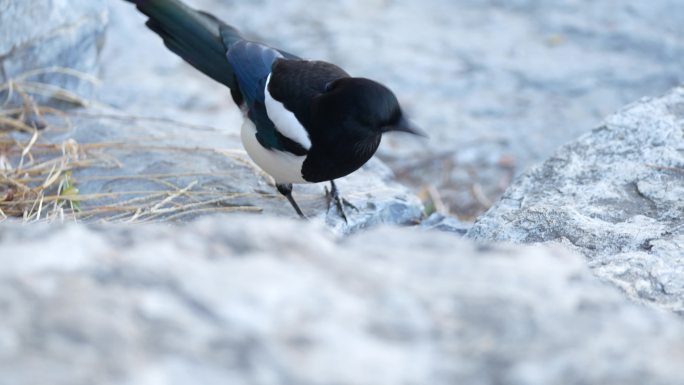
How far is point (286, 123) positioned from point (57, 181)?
0.98 meters

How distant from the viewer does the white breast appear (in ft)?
11.2

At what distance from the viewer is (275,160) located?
3.49 metres

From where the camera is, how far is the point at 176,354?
129 centimetres

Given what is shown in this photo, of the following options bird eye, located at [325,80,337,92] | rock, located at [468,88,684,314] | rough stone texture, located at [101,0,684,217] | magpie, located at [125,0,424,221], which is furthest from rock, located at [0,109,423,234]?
rough stone texture, located at [101,0,684,217]

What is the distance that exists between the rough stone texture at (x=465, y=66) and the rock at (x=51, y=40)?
876 mm

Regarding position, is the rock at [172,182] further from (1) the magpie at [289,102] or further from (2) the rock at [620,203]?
(2) the rock at [620,203]

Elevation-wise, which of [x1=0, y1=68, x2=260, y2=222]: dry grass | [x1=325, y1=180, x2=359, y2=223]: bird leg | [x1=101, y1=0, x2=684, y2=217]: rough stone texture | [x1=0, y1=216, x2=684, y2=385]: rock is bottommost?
[x1=101, y1=0, x2=684, y2=217]: rough stone texture

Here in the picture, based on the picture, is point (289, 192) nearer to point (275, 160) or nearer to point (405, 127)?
point (275, 160)

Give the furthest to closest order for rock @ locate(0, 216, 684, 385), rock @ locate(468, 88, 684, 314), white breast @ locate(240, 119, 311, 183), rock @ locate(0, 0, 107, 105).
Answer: rock @ locate(0, 0, 107, 105)
white breast @ locate(240, 119, 311, 183)
rock @ locate(468, 88, 684, 314)
rock @ locate(0, 216, 684, 385)

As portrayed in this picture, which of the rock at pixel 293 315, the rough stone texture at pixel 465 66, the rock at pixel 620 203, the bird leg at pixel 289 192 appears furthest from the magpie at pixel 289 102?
the rock at pixel 293 315

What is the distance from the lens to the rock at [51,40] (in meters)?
4.14

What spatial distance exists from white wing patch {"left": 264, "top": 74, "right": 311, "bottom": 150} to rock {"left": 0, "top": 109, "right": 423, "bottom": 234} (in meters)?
0.39

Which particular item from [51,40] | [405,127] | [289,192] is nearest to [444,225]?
[289,192]

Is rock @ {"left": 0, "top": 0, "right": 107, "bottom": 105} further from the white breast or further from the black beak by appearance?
the black beak
